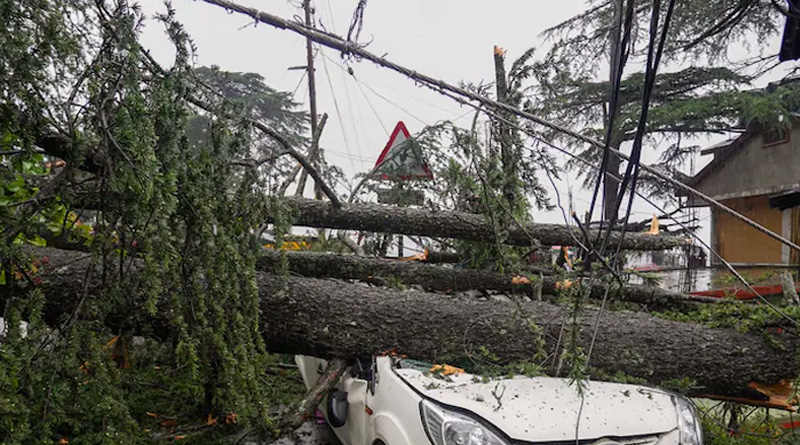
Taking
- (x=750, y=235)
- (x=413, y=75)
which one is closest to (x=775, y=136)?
(x=750, y=235)

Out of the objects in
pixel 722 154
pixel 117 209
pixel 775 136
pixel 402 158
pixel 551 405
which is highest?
pixel 775 136

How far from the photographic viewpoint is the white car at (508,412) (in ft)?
7.41

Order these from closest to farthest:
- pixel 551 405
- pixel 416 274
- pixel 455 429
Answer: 1. pixel 455 429
2. pixel 551 405
3. pixel 416 274

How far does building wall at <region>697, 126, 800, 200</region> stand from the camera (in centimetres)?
1142

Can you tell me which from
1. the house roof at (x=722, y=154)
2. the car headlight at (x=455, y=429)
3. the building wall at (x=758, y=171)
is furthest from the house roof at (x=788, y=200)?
the house roof at (x=722, y=154)

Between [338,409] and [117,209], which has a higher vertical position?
[117,209]

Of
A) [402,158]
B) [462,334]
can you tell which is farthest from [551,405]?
[402,158]

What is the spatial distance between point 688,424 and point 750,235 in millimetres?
12778

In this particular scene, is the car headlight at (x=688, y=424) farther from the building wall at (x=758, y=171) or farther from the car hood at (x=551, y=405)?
the building wall at (x=758, y=171)

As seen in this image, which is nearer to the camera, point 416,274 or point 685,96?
point 416,274

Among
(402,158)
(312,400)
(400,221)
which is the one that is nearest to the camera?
(312,400)

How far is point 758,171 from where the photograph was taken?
12.3m

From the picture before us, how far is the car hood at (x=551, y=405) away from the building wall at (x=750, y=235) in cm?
1151

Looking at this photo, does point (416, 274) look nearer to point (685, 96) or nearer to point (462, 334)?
point (462, 334)
